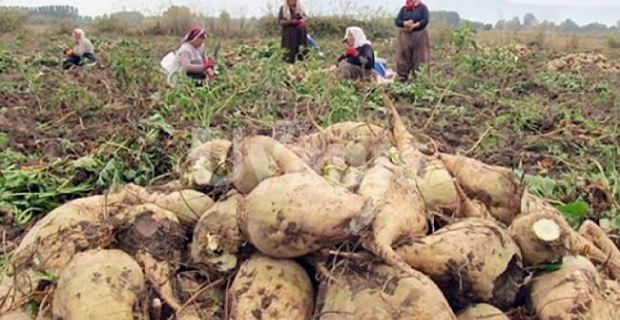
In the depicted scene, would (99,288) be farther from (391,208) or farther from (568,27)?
(568,27)

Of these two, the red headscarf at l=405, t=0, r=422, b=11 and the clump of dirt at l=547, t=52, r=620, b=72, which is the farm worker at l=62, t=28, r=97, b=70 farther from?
the clump of dirt at l=547, t=52, r=620, b=72

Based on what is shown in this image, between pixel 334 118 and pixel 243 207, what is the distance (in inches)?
109

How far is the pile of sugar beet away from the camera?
2461 mm

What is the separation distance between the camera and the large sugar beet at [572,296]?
2541 millimetres

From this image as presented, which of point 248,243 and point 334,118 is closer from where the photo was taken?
point 248,243

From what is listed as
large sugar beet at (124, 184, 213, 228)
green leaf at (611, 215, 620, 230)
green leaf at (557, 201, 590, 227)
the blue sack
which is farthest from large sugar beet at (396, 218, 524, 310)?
the blue sack

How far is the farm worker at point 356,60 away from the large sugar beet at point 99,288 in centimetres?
748

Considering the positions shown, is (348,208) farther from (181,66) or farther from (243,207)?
(181,66)

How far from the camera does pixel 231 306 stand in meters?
2.51

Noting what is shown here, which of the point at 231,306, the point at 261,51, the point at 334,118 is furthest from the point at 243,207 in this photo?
the point at 261,51

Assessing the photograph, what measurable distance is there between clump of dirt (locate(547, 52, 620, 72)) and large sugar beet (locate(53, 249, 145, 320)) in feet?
40.8

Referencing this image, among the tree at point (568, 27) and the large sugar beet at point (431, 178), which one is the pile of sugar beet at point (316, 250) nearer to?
the large sugar beet at point (431, 178)

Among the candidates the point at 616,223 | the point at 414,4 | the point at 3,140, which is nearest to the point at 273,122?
the point at 616,223

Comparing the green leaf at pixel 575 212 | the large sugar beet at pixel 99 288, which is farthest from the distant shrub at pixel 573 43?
the large sugar beet at pixel 99 288
